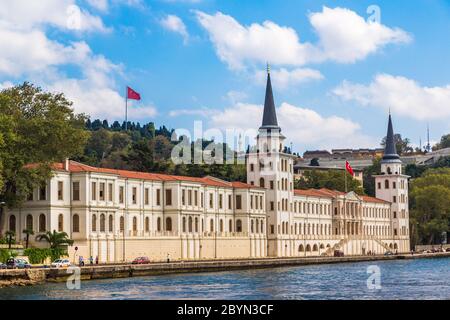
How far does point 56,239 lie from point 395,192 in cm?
9187

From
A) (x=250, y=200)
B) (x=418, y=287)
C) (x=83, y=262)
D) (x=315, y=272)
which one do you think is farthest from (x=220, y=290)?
(x=250, y=200)

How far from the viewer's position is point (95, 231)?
97.6 m

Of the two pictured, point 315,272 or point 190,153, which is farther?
point 190,153

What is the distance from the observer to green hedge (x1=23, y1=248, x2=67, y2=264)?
3450 inches

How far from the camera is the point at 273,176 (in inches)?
5148

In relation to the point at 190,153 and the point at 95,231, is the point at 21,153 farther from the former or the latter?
the point at 190,153

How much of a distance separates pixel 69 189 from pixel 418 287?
122ft

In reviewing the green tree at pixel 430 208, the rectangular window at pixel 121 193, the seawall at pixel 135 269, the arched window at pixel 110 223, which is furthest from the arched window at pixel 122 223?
the green tree at pixel 430 208

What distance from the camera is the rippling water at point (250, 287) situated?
63.6 metres

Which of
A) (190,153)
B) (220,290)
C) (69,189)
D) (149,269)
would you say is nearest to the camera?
(220,290)

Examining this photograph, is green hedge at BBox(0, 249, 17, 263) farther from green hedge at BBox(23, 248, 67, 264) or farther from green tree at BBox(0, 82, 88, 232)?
green tree at BBox(0, 82, 88, 232)

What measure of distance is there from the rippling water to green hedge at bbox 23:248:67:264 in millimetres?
10514

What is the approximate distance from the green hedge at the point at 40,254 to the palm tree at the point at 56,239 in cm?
79

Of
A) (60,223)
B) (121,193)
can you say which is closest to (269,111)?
(121,193)
